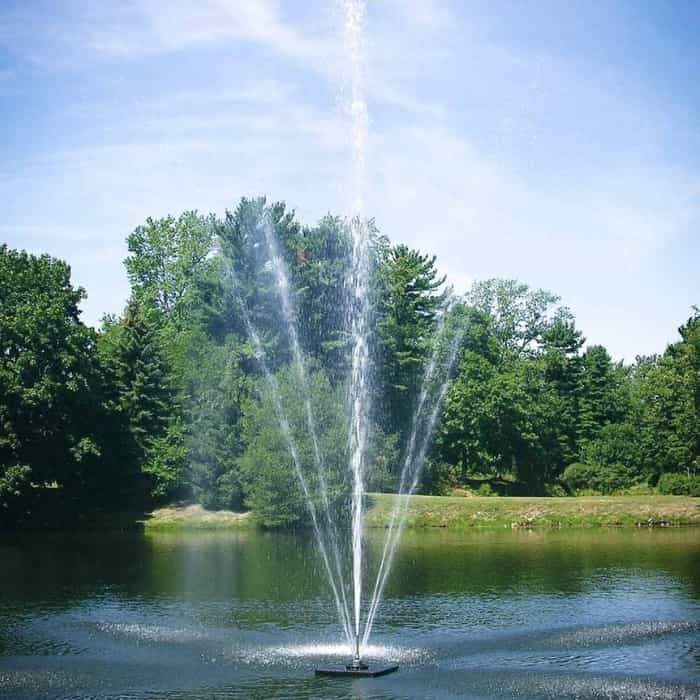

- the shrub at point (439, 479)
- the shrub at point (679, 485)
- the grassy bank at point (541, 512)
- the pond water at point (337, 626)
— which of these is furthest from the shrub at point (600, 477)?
the pond water at point (337, 626)

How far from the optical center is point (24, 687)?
22.8 meters

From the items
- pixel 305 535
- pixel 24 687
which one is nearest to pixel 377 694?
pixel 24 687

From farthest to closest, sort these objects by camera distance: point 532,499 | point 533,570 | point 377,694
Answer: point 532,499 < point 533,570 < point 377,694

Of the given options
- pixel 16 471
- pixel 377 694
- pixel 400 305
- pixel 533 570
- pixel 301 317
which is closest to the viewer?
pixel 377 694

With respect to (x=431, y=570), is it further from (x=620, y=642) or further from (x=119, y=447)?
(x=119, y=447)

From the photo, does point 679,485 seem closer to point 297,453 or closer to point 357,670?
point 297,453

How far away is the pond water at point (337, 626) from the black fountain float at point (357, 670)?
299 mm

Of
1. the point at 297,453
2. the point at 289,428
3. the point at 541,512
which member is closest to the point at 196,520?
the point at 297,453

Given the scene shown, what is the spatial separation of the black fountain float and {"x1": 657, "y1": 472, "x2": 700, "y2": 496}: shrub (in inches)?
2075

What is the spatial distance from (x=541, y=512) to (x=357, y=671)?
149ft

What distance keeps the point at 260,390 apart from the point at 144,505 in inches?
574

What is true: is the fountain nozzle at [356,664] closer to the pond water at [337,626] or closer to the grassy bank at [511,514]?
the pond water at [337,626]

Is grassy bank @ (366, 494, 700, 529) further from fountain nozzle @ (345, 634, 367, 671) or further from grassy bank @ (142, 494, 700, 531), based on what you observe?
fountain nozzle @ (345, 634, 367, 671)

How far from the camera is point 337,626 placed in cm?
2978
